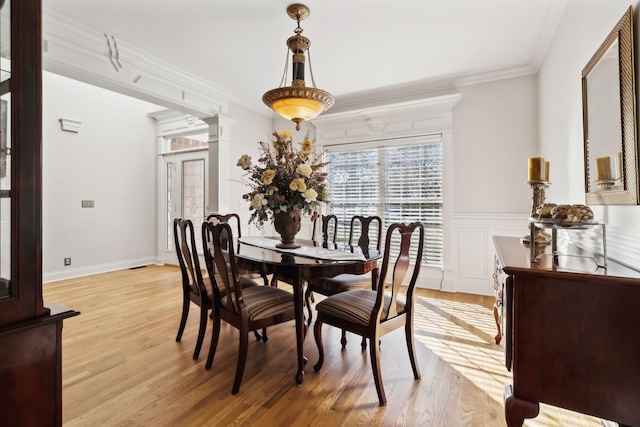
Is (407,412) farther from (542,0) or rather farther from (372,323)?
(542,0)

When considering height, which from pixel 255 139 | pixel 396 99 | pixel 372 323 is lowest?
pixel 372 323

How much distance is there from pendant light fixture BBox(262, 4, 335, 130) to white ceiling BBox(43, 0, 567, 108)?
11cm

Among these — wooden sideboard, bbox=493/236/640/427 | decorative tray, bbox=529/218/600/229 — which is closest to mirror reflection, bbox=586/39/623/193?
decorative tray, bbox=529/218/600/229

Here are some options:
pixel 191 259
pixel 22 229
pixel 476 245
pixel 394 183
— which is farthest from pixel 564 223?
pixel 394 183

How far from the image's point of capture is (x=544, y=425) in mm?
1605

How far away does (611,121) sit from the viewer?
154 centimetres

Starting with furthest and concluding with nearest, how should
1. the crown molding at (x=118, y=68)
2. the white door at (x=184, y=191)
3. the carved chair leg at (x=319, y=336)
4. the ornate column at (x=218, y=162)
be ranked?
the white door at (x=184, y=191) < the ornate column at (x=218, y=162) < the crown molding at (x=118, y=68) < the carved chair leg at (x=319, y=336)

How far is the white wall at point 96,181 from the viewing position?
448cm

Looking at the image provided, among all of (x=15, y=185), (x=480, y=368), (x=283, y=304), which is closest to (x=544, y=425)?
(x=480, y=368)

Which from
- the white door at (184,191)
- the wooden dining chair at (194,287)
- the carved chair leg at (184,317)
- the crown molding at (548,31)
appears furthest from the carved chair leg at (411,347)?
the white door at (184,191)

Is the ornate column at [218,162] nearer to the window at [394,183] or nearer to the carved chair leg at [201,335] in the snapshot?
the window at [394,183]

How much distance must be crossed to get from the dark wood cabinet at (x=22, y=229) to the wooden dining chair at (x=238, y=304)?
0.98 meters

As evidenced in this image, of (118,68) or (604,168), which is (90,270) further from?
(604,168)

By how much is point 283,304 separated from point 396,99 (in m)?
3.36
